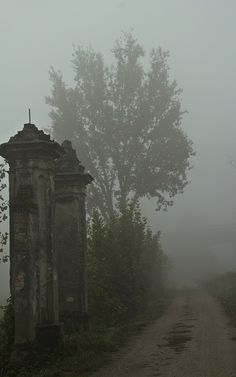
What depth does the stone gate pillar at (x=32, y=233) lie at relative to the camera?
9.86m

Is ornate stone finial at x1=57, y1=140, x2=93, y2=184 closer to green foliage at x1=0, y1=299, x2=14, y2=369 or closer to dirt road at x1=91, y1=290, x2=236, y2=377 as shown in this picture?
dirt road at x1=91, y1=290, x2=236, y2=377

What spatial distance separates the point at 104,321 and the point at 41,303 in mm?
6104

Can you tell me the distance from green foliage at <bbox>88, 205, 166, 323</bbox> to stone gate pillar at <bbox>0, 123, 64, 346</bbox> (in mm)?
5875

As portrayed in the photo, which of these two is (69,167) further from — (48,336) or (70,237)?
(48,336)

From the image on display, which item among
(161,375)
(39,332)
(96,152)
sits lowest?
(161,375)

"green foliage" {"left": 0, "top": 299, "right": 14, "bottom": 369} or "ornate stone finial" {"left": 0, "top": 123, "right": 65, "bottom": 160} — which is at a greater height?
"ornate stone finial" {"left": 0, "top": 123, "right": 65, "bottom": 160}

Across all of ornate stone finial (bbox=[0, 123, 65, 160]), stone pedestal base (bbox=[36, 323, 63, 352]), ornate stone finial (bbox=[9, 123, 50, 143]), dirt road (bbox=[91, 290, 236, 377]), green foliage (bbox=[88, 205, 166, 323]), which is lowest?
dirt road (bbox=[91, 290, 236, 377])

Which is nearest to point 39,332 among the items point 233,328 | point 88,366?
point 88,366

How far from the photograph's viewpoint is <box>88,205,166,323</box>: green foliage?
16.9 meters

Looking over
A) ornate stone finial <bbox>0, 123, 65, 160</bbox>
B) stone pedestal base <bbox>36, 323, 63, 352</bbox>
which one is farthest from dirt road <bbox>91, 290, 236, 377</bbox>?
ornate stone finial <bbox>0, 123, 65, 160</bbox>

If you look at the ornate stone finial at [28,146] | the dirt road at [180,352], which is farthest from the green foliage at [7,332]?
the ornate stone finial at [28,146]

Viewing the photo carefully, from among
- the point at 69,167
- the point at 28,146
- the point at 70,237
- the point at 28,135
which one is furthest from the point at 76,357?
the point at 69,167

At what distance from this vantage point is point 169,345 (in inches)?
470

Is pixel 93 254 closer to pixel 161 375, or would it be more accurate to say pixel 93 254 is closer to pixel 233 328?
pixel 233 328
